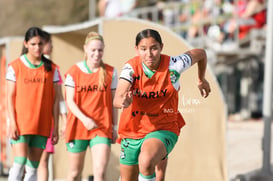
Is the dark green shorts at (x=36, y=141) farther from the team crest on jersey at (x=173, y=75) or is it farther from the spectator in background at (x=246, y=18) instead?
the spectator in background at (x=246, y=18)

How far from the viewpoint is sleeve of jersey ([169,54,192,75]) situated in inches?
207

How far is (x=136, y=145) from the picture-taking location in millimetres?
5320

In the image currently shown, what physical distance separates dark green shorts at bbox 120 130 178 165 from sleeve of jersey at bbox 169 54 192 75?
55 centimetres

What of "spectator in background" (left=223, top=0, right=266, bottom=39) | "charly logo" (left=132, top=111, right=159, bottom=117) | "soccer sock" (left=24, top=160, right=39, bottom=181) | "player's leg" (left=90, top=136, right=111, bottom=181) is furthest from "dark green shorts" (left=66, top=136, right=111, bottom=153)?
"spectator in background" (left=223, top=0, right=266, bottom=39)

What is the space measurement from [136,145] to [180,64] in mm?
800

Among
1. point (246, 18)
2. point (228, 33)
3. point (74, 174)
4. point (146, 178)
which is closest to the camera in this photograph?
point (146, 178)

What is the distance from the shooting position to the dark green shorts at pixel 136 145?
5.23m

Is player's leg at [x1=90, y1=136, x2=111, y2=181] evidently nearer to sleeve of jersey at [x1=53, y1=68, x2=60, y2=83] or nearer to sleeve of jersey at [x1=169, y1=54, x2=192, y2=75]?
sleeve of jersey at [x1=53, y1=68, x2=60, y2=83]

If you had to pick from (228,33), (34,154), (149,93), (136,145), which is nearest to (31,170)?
(34,154)

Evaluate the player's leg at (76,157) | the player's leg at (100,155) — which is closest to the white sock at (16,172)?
the player's leg at (76,157)

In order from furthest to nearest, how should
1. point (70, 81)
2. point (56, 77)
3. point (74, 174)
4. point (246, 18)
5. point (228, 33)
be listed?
1. point (228, 33)
2. point (246, 18)
3. point (56, 77)
4. point (70, 81)
5. point (74, 174)

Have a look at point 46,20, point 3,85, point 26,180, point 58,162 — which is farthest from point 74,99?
point 46,20

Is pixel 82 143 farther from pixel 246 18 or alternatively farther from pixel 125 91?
pixel 246 18

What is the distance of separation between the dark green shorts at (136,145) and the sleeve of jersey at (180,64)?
545mm
